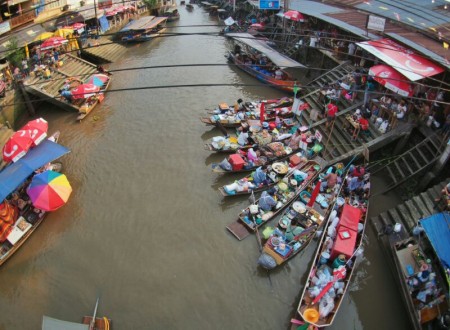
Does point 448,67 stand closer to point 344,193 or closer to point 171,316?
point 344,193

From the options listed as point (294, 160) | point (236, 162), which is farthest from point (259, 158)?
point (294, 160)

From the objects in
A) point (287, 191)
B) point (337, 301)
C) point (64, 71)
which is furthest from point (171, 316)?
point (64, 71)

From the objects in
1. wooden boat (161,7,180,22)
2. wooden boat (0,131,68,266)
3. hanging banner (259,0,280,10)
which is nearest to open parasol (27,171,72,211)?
wooden boat (0,131,68,266)

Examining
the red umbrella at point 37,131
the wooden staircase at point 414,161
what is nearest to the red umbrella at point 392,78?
the wooden staircase at point 414,161

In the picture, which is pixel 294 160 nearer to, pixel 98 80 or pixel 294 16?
pixel 294 16

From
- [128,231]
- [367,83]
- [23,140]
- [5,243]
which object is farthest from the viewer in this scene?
[367,83]

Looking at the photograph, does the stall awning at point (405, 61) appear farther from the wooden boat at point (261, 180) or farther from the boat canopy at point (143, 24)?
the boat canopy at point (143, 24)

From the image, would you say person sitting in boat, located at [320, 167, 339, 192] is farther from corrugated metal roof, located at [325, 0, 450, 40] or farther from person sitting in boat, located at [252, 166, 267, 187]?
corrugated metal roof, located at [325, 0, 450, 40]
